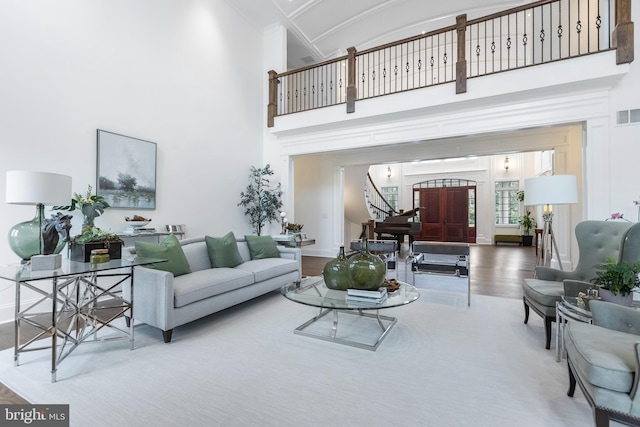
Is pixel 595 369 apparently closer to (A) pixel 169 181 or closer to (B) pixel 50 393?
(B) pixel 50 393

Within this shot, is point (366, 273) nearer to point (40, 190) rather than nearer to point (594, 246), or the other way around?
point (594, 246)

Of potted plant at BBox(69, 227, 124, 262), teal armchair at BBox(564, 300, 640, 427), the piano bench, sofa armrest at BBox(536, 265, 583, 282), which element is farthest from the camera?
the piano bench

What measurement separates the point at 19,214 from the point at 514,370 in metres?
4.97

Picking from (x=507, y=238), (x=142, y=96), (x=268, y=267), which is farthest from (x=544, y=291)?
(x=507, y=238)

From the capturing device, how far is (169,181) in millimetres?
4812

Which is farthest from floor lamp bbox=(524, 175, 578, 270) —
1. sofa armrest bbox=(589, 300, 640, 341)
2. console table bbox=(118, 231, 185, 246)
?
console table bbox=(118, 231, 185, 246)

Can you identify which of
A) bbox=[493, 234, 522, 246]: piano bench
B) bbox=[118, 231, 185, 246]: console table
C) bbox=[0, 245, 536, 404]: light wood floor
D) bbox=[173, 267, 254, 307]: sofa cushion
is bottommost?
bbox=[0, 245, 536, 404]: light wood floor

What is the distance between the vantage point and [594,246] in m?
2.81

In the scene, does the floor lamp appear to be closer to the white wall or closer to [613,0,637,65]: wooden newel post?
[613,0,637,65]: wooden newel post

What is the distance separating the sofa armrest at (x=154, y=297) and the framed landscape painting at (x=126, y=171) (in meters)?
1.83

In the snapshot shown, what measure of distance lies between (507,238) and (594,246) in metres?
8.86

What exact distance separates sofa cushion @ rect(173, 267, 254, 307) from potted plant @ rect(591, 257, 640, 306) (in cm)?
308

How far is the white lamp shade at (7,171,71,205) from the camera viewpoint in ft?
7.25

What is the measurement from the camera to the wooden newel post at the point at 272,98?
6.56m
